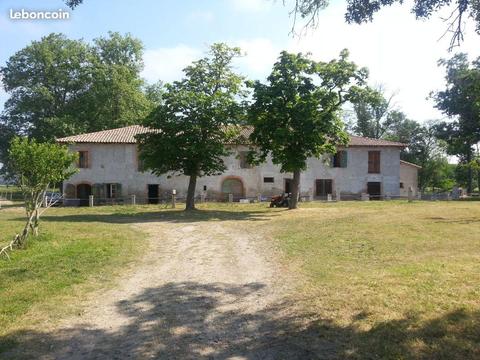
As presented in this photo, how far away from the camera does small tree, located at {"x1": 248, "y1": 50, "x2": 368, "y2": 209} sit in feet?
80.9

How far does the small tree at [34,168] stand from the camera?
13.1 m

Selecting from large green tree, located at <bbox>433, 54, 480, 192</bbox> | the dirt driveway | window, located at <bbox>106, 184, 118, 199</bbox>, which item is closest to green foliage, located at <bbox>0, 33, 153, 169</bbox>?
window, located at <bbox>106, 184, 118, 199</bbox>

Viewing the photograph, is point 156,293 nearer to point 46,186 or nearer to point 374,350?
point 374,350

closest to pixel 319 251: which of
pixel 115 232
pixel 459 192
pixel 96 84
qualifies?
pixel 115 232

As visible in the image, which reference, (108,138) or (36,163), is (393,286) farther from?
(108,138)

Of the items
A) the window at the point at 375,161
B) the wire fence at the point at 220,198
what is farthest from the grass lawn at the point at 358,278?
the window at the point at 375,161

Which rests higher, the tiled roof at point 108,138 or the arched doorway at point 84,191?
the tiled roof at point 108,138

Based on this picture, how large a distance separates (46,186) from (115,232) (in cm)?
348

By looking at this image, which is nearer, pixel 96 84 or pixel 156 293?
pixel 156 293

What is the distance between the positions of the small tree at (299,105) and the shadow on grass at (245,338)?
719 inches

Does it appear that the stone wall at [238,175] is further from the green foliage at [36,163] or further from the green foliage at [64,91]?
the green foliage at [36,163]

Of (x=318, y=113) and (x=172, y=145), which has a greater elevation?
(x=318, y=113)

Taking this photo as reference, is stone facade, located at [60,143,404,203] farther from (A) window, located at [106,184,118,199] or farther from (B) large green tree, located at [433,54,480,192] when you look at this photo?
(B) large green tree, located at [433,54,480,192]

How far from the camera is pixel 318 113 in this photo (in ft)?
83.4
